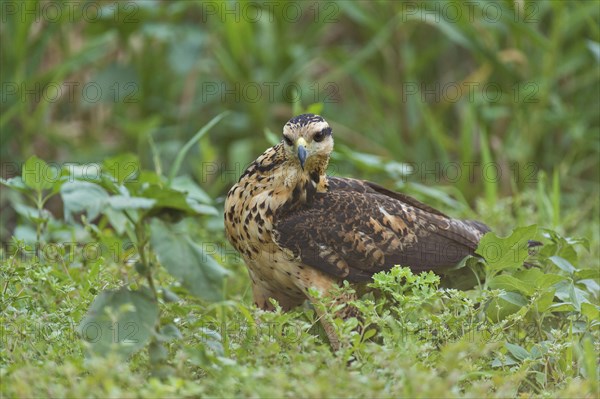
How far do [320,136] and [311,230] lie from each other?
0.41 metres

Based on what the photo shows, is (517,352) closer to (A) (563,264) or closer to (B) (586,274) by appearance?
(A) (563,264)

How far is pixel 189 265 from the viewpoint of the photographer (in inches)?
142

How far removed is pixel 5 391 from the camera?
9.75 ft

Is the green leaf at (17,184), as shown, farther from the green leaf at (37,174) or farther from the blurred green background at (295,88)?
the blurred green background at (295,88)

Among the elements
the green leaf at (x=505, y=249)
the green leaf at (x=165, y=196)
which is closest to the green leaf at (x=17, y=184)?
the green leaf at (x=165, y=196)

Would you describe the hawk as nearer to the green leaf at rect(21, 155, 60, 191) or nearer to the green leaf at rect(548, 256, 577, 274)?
the green leaf at rect(548, 256, 577, 274)

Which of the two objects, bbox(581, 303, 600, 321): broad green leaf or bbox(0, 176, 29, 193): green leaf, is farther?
bbox(0, 176, 29, 193): green leaf

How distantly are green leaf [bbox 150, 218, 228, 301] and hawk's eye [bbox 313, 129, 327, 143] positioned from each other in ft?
2.85

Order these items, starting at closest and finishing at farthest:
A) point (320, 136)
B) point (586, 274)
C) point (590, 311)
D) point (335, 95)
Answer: point (590, 311) → point (320, 136) → point (586, 274) → point (335, 95)

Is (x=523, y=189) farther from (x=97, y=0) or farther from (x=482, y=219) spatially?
(x=97, y=0)

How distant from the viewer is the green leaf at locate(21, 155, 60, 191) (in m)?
4.10

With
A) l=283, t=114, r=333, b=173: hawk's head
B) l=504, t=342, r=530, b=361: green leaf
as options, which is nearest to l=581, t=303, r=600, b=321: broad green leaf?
l=504, t=342, r=530, b=361: green leaf

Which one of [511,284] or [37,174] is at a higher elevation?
[37,174]

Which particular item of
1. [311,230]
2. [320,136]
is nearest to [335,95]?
[320,136]
